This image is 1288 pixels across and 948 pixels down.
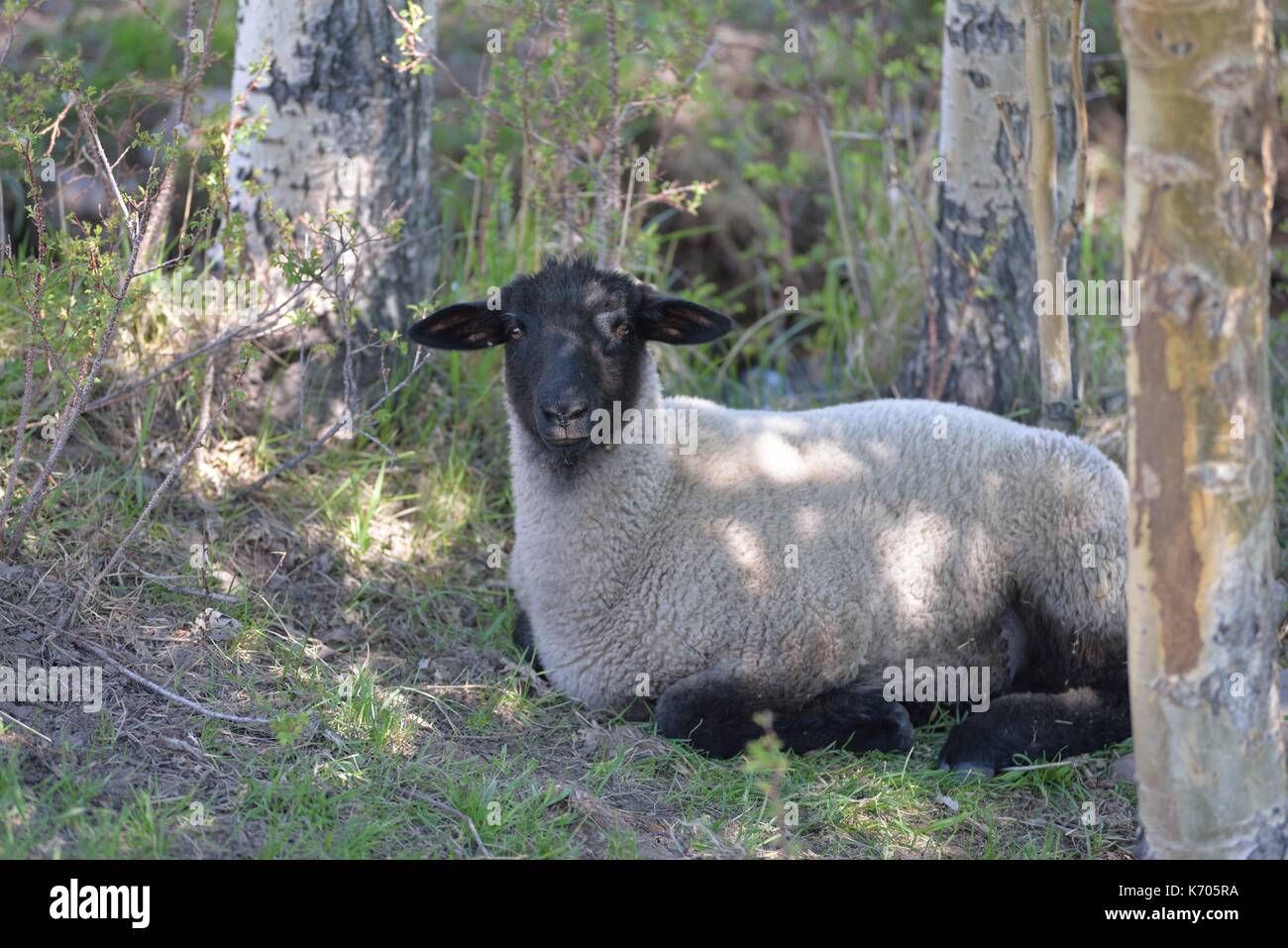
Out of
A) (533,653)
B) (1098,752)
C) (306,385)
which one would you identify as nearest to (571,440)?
(533,653)

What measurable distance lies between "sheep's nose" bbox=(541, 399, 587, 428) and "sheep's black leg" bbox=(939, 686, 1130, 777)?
181cm

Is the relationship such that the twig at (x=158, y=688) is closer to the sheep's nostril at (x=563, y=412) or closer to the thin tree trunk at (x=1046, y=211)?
the sheep's nostril at (x=563, y=412)

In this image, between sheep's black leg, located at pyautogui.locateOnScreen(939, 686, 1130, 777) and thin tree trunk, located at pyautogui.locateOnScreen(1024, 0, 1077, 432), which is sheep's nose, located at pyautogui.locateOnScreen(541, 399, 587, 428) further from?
thin tree trunk, located at pyautogui.locateOnScreen(1024, 0, 1077, 432)

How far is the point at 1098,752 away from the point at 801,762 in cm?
113

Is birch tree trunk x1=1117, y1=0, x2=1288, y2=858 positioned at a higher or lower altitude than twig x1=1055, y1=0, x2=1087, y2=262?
lower

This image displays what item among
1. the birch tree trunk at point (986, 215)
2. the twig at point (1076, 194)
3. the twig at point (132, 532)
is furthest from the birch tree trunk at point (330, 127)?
the twig at point (1076, 194)

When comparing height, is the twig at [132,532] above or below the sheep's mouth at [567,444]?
below

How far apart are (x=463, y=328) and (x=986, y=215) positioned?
2757 mm

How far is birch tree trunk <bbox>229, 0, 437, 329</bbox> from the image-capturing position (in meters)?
5.75

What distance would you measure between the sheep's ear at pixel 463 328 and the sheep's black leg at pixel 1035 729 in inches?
91.8

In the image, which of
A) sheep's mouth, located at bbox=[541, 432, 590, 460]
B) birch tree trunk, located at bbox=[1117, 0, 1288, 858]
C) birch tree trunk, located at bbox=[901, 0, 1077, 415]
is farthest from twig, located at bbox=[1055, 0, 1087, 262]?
sheep's mouth, located at bbox=[541, 432, 590, 460]

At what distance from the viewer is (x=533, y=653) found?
5180mm

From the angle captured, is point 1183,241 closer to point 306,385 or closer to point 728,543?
point 728,543

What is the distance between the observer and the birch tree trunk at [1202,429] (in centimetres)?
302
